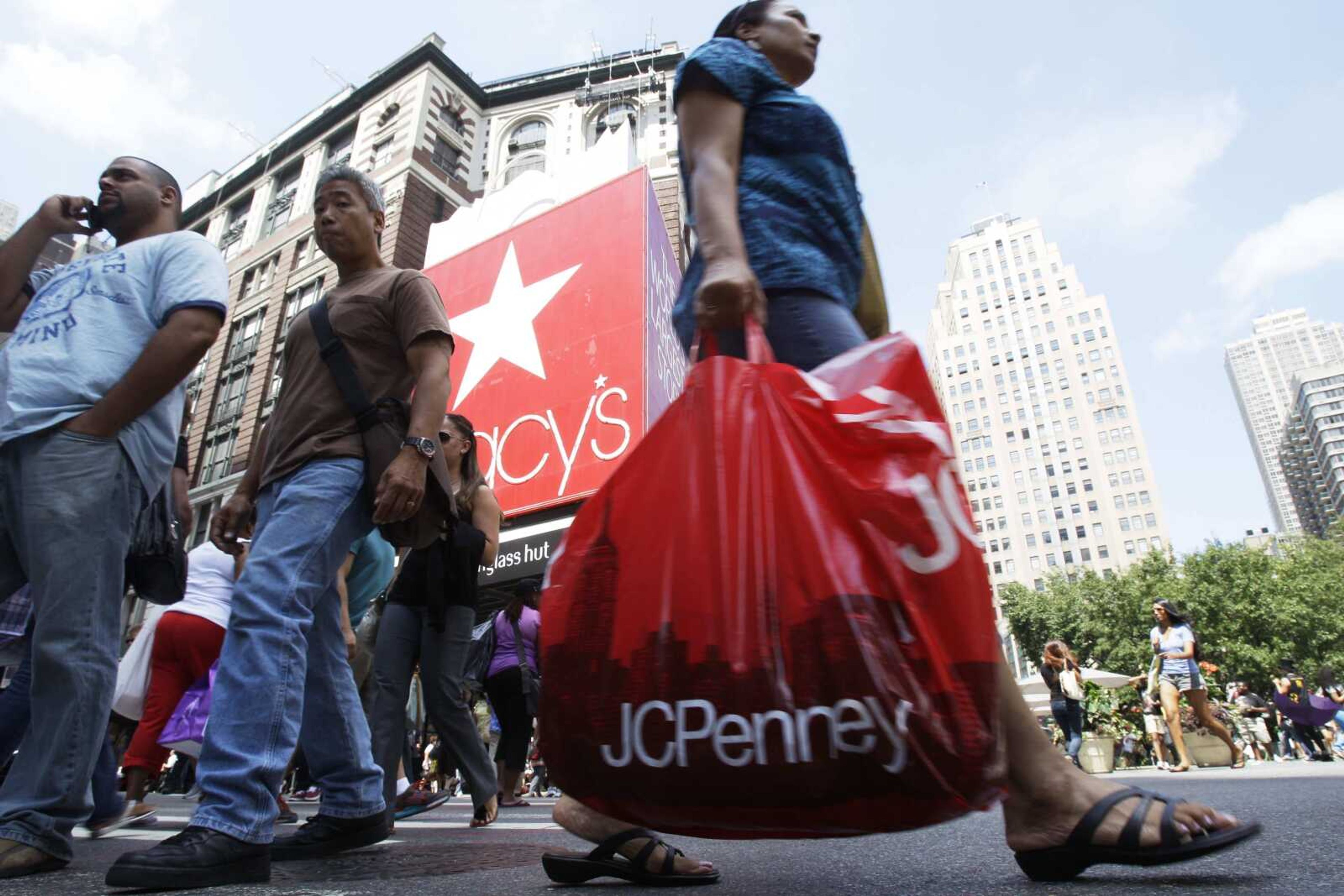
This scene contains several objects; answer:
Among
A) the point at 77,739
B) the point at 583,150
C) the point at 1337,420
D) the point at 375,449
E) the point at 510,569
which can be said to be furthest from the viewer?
the point at 1337,420

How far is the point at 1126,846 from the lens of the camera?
116 centimetres

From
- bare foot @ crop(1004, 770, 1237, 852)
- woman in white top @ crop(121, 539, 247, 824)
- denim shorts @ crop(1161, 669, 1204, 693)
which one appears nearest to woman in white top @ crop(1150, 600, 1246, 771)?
denim shorts @ crop(1161, 669, 1204, 693)

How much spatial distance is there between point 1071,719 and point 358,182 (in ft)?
29.1

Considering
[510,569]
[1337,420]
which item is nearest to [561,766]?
[510,569]

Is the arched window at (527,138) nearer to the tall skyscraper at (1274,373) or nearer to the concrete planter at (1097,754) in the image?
the concrete planter at (1097,754)

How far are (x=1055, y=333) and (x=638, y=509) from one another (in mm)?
95708

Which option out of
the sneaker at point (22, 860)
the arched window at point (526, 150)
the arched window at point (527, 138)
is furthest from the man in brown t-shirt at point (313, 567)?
the arched window at point (527, 138)

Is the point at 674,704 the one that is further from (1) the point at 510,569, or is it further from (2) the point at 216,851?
(1) the point at 510,569

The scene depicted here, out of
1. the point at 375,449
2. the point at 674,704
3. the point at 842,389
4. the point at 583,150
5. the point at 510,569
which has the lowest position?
the point at 674,704

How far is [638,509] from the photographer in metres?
1.16

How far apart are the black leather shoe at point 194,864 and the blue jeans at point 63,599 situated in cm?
46

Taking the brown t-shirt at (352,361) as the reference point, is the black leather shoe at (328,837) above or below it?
below

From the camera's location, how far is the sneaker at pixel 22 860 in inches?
62.4

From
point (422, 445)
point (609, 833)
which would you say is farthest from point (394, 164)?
point (609, 833)
